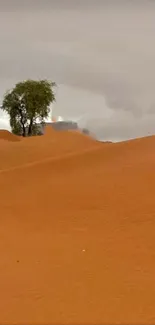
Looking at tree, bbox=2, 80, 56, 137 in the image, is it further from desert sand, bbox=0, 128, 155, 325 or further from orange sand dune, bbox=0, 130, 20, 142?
desert sand, bbox=0, 128, 155, 325

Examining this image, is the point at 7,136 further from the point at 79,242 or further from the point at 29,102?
the point at 79,242

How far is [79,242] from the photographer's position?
A: 7.23 m

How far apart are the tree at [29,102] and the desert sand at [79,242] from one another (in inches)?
1040

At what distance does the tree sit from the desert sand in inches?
1040

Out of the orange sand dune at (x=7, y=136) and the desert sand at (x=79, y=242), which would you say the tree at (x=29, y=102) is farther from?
the desert sand at (x=79, y=242)

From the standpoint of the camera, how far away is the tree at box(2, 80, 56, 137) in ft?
128

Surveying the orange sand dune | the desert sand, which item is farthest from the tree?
the desert sand

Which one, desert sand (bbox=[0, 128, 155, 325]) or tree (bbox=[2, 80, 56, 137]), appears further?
tree (bbox=[2, 80, 56, 137])

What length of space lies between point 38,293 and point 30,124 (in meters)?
35.8

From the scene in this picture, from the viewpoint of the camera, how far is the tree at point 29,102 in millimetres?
38875

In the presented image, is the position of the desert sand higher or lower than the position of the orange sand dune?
lower

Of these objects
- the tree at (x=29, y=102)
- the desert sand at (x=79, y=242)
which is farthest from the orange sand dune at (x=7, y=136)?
the desert sand at (x=79, y=242)

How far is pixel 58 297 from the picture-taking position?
558cm

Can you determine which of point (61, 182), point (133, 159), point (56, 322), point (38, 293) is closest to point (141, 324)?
point (56, 322)
